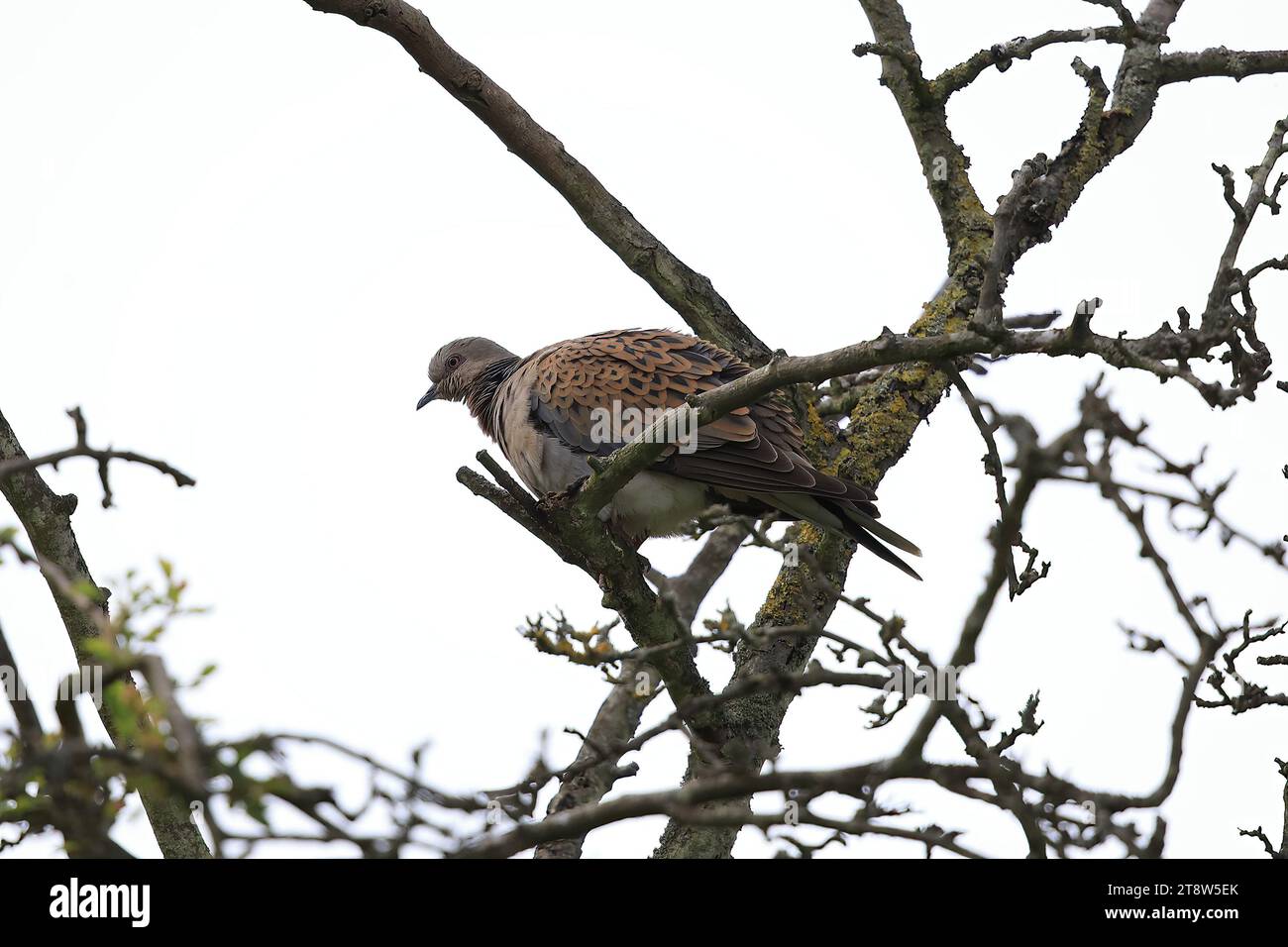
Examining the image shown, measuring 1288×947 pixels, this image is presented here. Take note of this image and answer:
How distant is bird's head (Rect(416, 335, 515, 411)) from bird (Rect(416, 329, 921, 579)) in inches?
22.9

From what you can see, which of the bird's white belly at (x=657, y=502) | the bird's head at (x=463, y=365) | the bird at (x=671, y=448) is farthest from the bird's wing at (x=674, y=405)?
the bird's head at (x=463, y=365)

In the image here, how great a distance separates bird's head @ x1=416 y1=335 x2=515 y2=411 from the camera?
733 cm

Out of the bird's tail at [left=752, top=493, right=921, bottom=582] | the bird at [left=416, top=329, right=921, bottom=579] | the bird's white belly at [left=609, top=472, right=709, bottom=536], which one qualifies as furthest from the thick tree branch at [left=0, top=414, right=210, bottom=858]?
the bird's tail at [left=752, top=493, right=921, bottom=582]

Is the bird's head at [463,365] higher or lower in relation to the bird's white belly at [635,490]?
higher

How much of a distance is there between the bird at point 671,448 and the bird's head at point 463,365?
1.91 feet

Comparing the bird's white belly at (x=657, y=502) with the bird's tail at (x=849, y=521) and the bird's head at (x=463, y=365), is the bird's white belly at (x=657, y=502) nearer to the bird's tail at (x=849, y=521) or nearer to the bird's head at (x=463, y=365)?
the bird's tail at (x=849, y=521)

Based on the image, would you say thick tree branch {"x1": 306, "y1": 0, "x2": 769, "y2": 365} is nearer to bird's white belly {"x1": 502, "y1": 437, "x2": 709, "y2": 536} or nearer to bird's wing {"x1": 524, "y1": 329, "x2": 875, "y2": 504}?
bird's wing {"x1": 524, "y1": 329, "x2": 875, "y2": 504}

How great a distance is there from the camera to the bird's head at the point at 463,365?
733 centimetres

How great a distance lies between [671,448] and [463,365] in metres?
2.56

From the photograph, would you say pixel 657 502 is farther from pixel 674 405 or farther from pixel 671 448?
pixel 671 448

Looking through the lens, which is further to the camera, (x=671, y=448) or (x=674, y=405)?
(x=674, y=405)

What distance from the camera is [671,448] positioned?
5188 mm

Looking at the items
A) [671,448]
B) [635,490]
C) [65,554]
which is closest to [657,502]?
[635,490]
